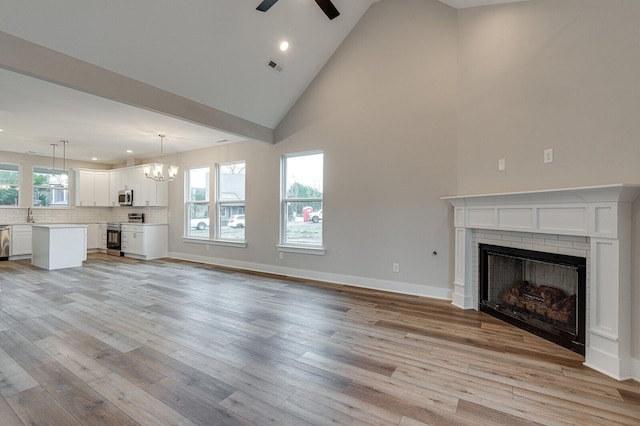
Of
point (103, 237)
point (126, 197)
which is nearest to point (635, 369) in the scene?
point (126, 197)

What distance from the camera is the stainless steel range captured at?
8.05 meters

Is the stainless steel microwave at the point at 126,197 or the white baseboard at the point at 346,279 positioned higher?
the stainless steel microwave at the point at 126,197

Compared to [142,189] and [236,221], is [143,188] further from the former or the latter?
[236,221]

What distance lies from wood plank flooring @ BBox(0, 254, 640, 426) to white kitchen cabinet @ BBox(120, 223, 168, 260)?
3.36 meters

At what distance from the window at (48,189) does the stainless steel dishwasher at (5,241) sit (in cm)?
109

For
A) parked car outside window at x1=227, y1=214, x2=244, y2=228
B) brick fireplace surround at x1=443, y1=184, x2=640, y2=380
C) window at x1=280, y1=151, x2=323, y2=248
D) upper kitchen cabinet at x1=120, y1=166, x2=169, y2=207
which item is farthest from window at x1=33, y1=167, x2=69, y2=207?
brick fireplace surround at x1=443, y1=184, x2=640, y2=380

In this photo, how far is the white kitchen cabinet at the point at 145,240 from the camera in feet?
24.0

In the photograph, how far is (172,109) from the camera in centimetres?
393

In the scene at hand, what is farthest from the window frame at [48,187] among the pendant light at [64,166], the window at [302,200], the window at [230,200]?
the window at [302,200]

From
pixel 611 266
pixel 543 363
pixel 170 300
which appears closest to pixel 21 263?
pixel 170 300

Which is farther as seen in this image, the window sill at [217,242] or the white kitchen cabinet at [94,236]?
the white kitchen cabinet at [94,236]

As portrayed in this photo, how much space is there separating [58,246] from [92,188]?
10.2 feet

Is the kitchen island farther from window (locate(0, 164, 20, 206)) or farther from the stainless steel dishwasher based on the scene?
window (locate(0, 164, 20, 206))

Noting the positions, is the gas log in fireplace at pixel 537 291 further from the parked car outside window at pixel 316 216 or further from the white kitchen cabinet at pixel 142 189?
the white kitchen cabinet at pixel 142 189
